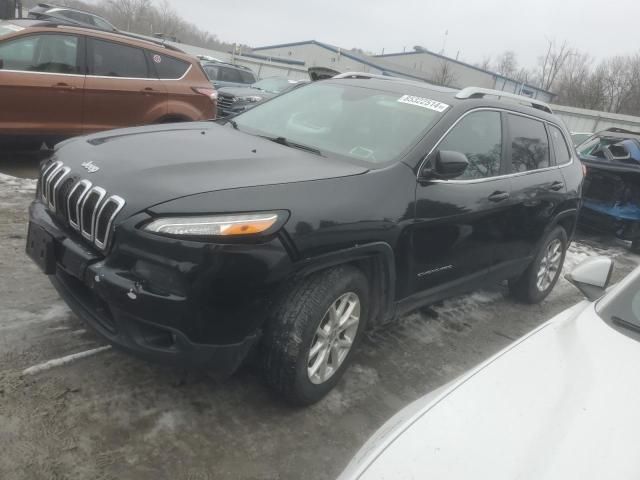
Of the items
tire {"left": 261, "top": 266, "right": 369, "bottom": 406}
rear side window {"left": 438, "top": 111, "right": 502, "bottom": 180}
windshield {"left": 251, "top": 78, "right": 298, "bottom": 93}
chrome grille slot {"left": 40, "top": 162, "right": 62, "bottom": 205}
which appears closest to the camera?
tire {"left": 261, "top": 266, "right": 369, "bottom": 406}

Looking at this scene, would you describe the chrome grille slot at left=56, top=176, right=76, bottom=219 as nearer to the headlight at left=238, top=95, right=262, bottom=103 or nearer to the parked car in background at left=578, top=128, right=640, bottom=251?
the parked car in background at left=578, top=128, right=640, bottom=251

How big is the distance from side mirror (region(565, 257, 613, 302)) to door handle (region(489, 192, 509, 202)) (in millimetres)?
1089

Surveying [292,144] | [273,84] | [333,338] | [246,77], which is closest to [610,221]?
[292,144]

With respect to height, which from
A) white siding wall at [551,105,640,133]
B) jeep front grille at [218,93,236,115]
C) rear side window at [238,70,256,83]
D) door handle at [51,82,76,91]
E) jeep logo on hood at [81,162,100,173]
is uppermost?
white siding wall at [551,105,640,133]

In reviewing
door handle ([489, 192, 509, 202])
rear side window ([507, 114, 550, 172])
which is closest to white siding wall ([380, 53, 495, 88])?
rear side window ([507, 114, 550, 172])

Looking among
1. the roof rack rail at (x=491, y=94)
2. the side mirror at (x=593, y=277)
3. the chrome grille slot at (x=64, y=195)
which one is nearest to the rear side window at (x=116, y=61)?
the chrome grille slot at (x=64, y=195)

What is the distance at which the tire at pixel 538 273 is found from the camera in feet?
15.8

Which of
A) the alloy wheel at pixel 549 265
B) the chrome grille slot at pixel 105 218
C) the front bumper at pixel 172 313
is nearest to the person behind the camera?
the front bumper at pixel 172 313

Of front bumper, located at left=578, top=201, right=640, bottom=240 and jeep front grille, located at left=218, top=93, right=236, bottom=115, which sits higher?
jeep front grille, located at left=218, top=93, right=236, bottom=115

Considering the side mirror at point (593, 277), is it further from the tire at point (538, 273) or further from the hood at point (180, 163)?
the tire at point (538, 273)

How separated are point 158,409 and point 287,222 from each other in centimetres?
115

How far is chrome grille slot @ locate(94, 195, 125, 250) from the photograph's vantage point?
2.42m

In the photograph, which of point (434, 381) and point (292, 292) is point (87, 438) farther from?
point (434, 381)

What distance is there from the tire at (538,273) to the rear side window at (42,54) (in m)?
5.67
